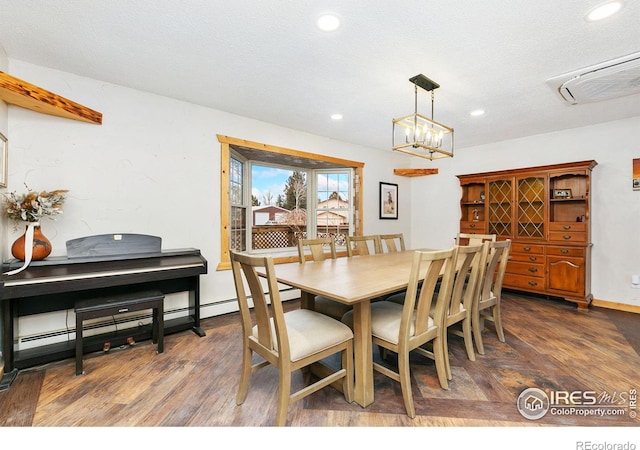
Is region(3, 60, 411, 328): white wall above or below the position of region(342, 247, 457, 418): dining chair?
above

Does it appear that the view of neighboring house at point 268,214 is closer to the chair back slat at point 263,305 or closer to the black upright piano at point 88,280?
the black upright piano at point 88,280

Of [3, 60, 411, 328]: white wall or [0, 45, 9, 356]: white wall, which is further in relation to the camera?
[3, 60, 411, 328]: white wall

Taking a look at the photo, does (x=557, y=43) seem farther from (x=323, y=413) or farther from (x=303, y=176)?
(x=303, y=176)

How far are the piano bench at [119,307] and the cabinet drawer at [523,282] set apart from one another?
4.65 metres

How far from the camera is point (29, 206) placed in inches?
87.5

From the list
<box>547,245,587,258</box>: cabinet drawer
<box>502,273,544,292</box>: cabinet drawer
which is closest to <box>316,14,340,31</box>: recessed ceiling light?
<box>547,245,587,258</box>: cabinet drawer

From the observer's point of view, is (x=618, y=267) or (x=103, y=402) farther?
(x=618, y=267)

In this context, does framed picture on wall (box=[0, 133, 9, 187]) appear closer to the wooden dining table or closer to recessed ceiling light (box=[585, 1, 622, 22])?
the wooden dining table

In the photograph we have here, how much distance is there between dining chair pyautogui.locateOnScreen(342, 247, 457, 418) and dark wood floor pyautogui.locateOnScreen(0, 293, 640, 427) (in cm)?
20

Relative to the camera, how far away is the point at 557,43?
2.05 metres

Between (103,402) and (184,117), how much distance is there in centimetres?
270

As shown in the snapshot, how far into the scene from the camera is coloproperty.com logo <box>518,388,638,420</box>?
1728mm

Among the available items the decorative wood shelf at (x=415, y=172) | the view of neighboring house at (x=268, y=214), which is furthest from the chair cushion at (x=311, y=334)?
the decorative wood shelf at (x=415, y=172)
